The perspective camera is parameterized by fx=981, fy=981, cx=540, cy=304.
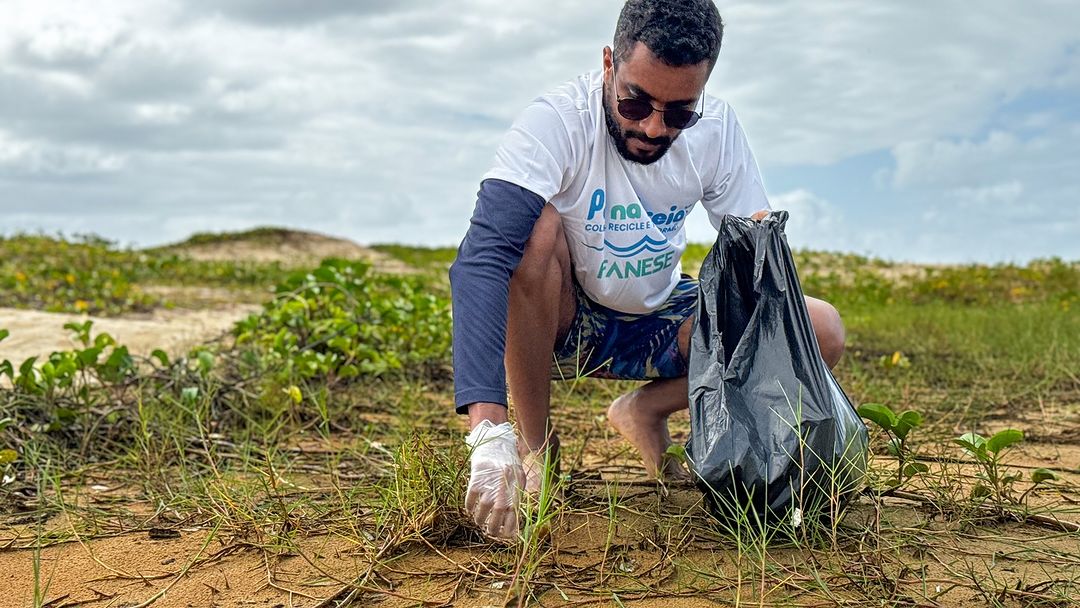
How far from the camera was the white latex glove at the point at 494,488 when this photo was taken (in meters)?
1.94

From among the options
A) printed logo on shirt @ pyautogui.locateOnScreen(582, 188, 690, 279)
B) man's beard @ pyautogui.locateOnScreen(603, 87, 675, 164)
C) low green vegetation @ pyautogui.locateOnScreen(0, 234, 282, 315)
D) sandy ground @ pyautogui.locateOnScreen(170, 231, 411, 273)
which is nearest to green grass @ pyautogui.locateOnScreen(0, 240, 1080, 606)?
printed logo on shirt @ pyautogui.locateOnScreen(582, 188, 690, 279)

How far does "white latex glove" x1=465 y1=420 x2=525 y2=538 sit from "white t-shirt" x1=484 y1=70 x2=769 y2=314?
0.65 meters

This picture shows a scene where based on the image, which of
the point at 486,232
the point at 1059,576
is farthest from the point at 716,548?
the point at 486,232

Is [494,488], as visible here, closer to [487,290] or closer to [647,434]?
[487,290]

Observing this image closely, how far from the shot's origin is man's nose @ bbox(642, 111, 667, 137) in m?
2.35

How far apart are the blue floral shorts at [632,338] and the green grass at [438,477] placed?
318mm

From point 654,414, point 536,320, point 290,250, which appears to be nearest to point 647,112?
point 536,320

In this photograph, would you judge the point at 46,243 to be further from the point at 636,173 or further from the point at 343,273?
the point at 636,173

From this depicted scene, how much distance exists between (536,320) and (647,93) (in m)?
0.61

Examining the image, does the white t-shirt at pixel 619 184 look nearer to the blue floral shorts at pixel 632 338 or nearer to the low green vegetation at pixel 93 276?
the blue floral shorts at pixel 632 338

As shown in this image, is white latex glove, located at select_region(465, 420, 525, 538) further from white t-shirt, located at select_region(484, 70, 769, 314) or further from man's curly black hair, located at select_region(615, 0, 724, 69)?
man's curly black hair, located at select_region(615, 0, 724, 69)

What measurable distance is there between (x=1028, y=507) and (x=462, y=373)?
4.72 ft

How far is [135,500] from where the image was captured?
2.70 metres

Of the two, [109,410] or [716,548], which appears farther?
[109,410]
